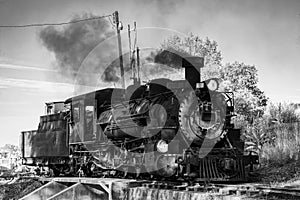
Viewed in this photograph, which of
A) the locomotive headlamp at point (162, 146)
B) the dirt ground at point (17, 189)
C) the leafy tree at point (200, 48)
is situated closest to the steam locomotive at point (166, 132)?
the locomotive headlamp at point (162, 146)

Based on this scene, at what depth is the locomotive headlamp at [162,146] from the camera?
1400 cm

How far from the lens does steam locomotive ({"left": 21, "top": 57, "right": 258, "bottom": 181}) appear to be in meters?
13.8

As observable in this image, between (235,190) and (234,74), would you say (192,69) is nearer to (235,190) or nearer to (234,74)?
(235,190)

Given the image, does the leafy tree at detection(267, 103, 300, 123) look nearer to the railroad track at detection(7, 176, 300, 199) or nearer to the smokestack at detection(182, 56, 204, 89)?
Result: the smokestack at detection(182, 56, 204, 89)

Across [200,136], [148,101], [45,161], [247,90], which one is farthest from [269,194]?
[247,90]

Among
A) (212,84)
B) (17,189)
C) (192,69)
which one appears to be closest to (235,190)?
(212,84)

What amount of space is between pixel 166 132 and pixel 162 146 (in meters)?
0.49

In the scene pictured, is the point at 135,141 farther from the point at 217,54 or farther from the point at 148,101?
the point at 217,54

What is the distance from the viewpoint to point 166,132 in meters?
14.0

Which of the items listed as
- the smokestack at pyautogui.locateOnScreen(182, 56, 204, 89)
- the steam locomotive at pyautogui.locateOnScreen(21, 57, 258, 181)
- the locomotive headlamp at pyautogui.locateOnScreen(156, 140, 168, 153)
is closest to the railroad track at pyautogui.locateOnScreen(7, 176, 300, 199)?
the steam locomotive at pyautogui.locateOnScreen(21, 57, 258, 181)

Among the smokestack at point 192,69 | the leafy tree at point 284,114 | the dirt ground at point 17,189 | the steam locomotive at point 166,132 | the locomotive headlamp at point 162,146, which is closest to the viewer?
the steam locomotive at point 166,132

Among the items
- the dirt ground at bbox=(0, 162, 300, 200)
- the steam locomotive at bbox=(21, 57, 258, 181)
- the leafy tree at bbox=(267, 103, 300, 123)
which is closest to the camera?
the dirt ground at bbox=(0, 162, 300, 200)

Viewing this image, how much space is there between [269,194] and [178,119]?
183 inches

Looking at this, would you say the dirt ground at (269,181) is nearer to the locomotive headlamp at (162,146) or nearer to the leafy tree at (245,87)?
the locomotive headlamp at (162,146)
